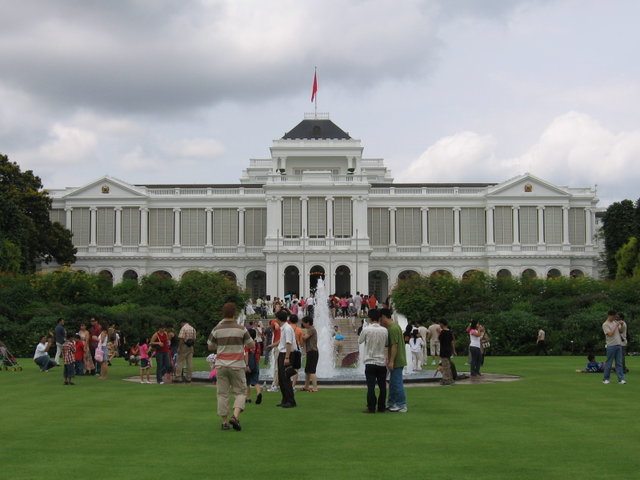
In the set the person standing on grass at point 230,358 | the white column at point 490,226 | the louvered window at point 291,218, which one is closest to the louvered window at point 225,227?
the louvered window at point 291,218

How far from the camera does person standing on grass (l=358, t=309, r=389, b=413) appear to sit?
16594 mm

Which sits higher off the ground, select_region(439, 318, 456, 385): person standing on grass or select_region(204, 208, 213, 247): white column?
select_region(204, 208, 213, 247): white column

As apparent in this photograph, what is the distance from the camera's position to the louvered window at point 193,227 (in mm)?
86125

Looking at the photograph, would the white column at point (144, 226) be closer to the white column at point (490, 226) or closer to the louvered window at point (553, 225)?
the white column at point (490, 226)

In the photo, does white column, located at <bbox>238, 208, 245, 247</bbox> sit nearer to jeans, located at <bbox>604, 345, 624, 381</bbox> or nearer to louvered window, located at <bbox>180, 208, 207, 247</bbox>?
louvered window, located at <bbox>180, 208, 207, 247</bbox>

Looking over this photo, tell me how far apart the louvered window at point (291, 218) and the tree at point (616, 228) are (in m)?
27.4

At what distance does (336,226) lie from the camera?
82500 millimetres

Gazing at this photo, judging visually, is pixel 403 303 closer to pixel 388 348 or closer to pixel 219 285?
pixel 219 285

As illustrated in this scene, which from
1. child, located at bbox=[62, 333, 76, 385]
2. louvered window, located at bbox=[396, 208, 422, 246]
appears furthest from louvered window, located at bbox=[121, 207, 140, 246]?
child, located at bbox=[62, 333, 76, 385]

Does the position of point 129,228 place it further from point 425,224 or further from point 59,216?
point 425,224

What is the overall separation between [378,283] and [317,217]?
30.7ft

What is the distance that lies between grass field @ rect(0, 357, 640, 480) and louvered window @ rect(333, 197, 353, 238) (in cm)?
6118

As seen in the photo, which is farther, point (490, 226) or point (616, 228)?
point (490, 226)

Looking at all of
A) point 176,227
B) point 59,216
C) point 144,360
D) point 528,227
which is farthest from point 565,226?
point 144,360
